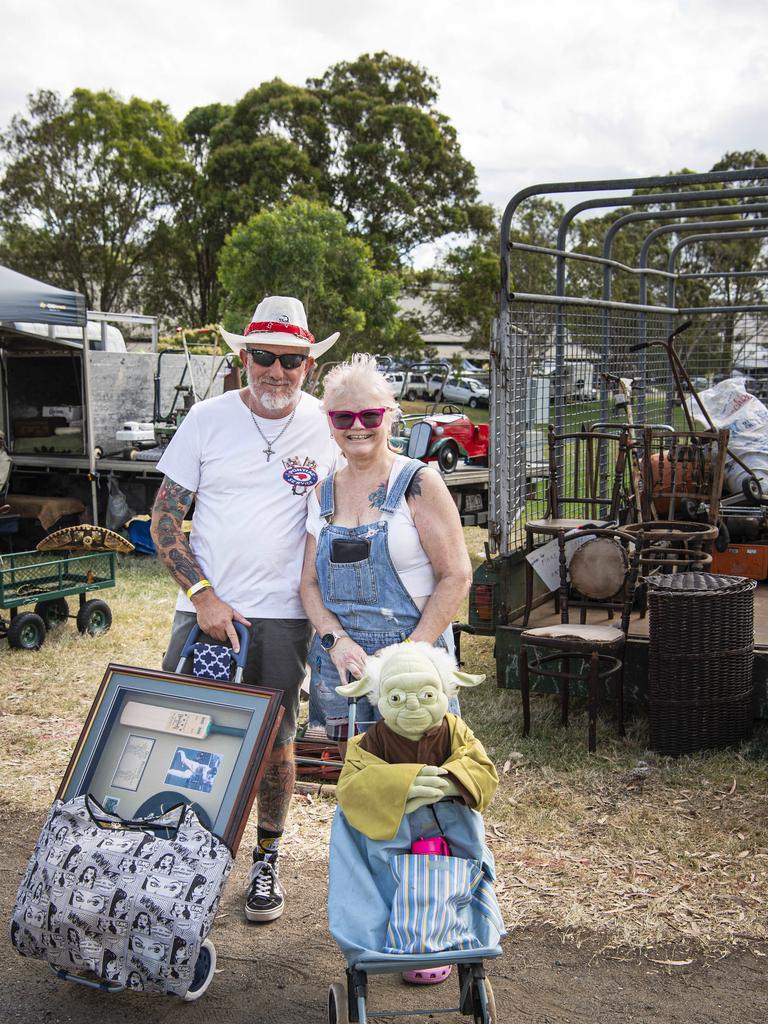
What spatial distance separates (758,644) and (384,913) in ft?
10.8

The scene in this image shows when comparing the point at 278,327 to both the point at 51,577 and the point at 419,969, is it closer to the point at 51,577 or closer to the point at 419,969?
the point at 419,969

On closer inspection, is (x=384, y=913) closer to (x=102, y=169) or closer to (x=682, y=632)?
(x=682, y=632)

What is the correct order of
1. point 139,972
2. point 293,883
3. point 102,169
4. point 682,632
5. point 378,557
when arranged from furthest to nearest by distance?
point 102,169 → point 682,632 → point 293,883 → point 378,557 → point 139,972

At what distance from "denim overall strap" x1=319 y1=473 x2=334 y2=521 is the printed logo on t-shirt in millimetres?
152

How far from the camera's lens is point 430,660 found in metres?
2.65

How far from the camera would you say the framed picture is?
2934mm

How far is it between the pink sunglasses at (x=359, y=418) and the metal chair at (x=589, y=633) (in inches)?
92.6

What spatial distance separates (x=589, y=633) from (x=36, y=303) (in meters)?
5.80

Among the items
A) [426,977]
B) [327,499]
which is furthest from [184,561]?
[426,977]

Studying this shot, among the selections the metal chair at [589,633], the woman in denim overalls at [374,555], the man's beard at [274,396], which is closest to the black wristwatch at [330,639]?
the woman in denim overalls at [374,555]

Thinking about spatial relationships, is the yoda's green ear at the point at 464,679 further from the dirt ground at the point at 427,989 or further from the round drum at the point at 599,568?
the round drum at the point at 599,568

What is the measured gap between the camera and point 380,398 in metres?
3.03

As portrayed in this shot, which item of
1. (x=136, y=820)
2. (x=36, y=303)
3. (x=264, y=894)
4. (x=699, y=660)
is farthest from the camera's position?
(x=36, y=303)

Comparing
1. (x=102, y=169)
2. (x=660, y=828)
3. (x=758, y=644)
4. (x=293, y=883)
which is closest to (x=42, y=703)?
(x=293, y=883)
